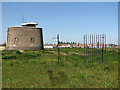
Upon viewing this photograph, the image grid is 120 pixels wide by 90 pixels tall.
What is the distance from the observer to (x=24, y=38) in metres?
29.8

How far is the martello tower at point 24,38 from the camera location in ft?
97.1

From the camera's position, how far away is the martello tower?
29594mm

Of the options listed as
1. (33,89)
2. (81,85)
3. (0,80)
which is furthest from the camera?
(0,80)

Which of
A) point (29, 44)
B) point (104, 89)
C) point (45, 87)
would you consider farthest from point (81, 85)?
point (29, 44)

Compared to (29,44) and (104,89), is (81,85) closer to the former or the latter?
(104,89)

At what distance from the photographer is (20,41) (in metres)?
29.6

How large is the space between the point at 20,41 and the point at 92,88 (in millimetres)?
25594

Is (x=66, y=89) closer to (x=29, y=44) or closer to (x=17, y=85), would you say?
(x=17, y=85)

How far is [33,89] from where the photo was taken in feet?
18.7

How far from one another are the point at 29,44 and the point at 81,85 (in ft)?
81.6

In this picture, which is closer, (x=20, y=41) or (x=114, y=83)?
(x=114, y=83)

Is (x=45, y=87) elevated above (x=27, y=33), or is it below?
below

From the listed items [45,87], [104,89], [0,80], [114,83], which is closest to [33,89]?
[45,87]

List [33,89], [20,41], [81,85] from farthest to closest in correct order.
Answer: [20,41] < [81,85] < [33,89]
